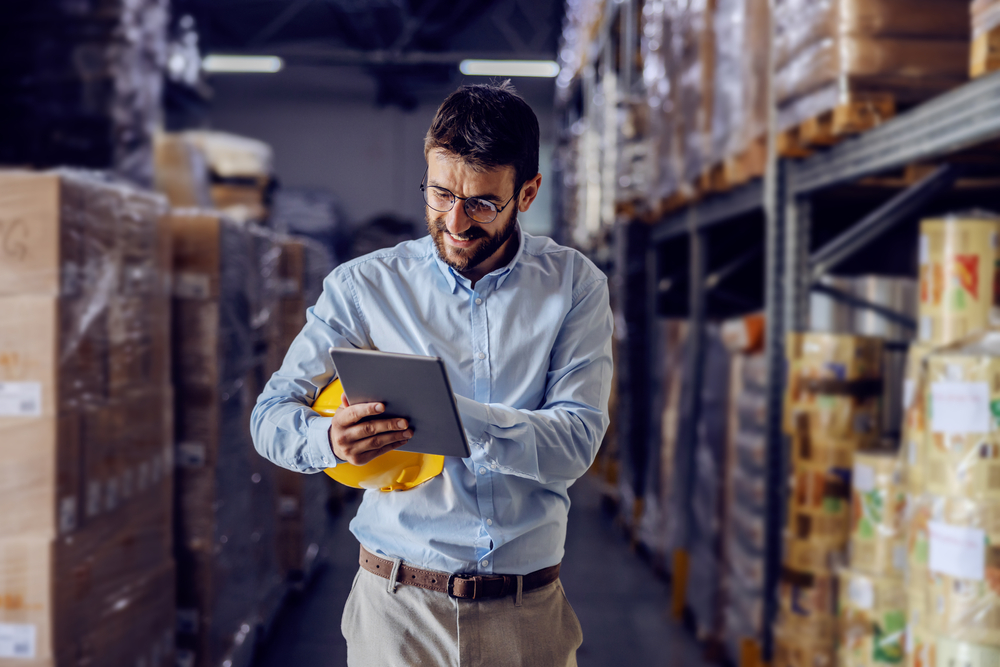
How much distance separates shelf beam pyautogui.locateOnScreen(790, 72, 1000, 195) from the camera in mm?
1803

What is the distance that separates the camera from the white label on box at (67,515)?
2.04 m

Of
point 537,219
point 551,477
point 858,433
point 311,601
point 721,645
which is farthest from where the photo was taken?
point 537,219

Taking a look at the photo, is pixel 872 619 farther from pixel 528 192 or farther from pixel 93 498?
pixel 93 498

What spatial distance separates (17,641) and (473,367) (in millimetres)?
1642

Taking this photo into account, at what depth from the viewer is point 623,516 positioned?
532 cm

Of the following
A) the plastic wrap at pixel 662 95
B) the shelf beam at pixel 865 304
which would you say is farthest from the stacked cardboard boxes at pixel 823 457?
the plastic wrap at pixel 662 95

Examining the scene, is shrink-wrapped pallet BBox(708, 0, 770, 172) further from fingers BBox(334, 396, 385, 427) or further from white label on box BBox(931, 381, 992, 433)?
fingers BBox(334, 396, 385, 427)


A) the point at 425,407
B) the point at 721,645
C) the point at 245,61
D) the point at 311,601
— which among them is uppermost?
the point at 245,61

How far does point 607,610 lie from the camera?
385cm

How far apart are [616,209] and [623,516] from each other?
2192 millimetres

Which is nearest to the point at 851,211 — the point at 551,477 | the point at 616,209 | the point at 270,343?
the point at 616,209

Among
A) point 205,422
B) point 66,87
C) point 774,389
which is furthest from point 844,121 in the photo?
point 66,87

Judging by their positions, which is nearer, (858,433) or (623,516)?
(858,433)

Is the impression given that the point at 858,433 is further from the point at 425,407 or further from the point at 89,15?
the point at 89,15
